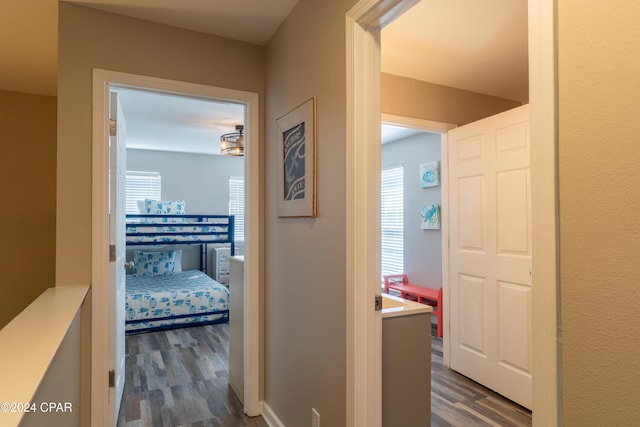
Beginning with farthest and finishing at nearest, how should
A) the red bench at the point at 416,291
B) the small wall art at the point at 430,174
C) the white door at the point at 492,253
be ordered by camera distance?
the small wall art at the point at 430,174 < the red bench at the point at 416,291 < the white door at the point at 492,253

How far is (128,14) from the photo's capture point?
2.08 m

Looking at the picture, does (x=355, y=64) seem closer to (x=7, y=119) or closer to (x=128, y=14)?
(x=128, y=14)

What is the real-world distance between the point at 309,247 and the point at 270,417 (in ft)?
3.97

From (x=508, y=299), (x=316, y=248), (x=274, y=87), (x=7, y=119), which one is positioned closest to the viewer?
(x=316, y=248)

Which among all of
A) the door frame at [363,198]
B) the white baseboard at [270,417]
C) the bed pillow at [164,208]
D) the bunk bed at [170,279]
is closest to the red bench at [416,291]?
the bunk bed at [170,279]

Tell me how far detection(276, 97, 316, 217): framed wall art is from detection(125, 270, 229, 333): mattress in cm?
288

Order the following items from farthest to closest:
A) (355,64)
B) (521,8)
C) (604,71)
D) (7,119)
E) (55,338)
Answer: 1. (7,119)
2. (521,8)
3. (355,64)
4. (55,338)
5. (604,71)

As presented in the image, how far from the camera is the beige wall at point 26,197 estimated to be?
3.46 meters

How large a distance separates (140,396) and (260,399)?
964mm

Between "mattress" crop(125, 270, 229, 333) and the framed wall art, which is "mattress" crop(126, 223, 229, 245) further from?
the framed wall art

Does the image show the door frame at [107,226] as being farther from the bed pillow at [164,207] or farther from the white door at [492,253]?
the bed pillow at [164,207]

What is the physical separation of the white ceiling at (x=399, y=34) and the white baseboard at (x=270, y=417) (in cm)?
238

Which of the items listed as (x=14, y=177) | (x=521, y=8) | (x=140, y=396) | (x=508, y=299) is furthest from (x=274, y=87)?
(x=14, y=177)

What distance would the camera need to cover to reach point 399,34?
2262mm
